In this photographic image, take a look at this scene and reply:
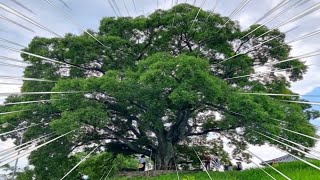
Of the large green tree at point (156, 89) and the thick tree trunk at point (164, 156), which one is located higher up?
the large green tree at point (156, 89)

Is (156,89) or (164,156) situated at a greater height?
(156,89)

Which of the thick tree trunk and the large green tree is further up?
the large green tree

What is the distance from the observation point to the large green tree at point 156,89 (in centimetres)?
1151

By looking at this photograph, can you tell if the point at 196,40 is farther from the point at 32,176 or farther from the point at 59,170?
the point at 32,176

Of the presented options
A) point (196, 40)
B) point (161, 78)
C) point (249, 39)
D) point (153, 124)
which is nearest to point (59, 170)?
point (153, 124)

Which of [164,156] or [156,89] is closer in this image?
[156,89]

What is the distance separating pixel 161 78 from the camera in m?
11.0

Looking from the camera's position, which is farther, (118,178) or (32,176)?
(32,176)

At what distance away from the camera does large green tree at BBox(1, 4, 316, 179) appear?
→ 37.8 ft

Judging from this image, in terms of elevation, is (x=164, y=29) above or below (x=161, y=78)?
above

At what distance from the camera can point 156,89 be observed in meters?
11.2

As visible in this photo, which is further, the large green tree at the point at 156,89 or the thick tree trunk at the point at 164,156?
the thick tree trunk at the point at 164,156

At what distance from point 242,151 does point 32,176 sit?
7.60 meters

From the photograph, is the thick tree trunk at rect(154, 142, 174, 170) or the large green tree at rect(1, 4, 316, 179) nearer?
the large green tree at rect(1, 4, 316, 179)
